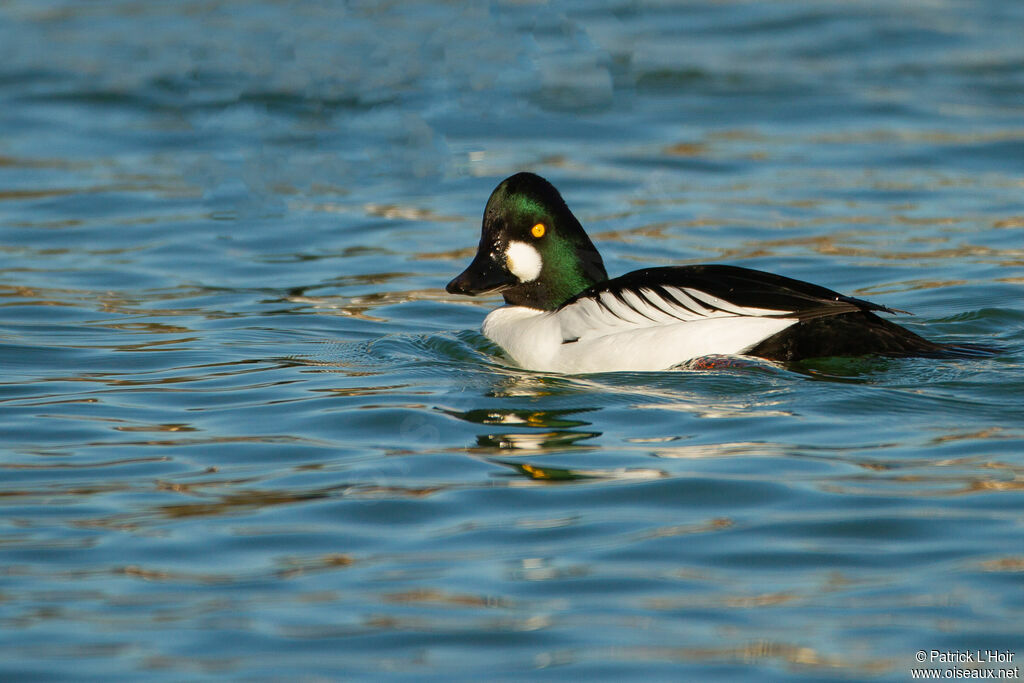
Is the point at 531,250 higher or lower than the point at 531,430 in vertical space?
higher

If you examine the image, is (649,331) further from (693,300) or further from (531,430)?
(531,430)

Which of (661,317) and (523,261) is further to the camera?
(523,261)

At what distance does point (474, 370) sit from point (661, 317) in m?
1.09

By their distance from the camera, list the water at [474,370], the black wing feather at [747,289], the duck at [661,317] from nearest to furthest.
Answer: the water at [474,370], the black wing feather at [747,289], the duck at [661,317]

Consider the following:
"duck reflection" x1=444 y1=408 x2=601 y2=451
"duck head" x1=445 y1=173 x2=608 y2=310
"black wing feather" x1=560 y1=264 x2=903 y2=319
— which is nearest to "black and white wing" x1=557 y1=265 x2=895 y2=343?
"black wing feather" x1=560 y1=264 x2=903 y2=319

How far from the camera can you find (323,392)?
760 centimetres

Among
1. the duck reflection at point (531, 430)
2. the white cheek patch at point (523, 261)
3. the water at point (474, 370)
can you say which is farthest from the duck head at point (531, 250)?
the duck reflection at point (531, 430)

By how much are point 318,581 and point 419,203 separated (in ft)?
25.1

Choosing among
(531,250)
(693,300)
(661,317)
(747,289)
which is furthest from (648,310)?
(531,250)

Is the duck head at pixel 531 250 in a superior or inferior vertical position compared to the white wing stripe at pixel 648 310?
superior

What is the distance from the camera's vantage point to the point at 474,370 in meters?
7.99

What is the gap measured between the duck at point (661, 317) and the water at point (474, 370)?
13 cm

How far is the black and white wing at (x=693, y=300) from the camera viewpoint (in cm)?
715

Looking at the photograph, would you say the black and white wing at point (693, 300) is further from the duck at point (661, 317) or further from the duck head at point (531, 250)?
the duck head at point (531, 250)
